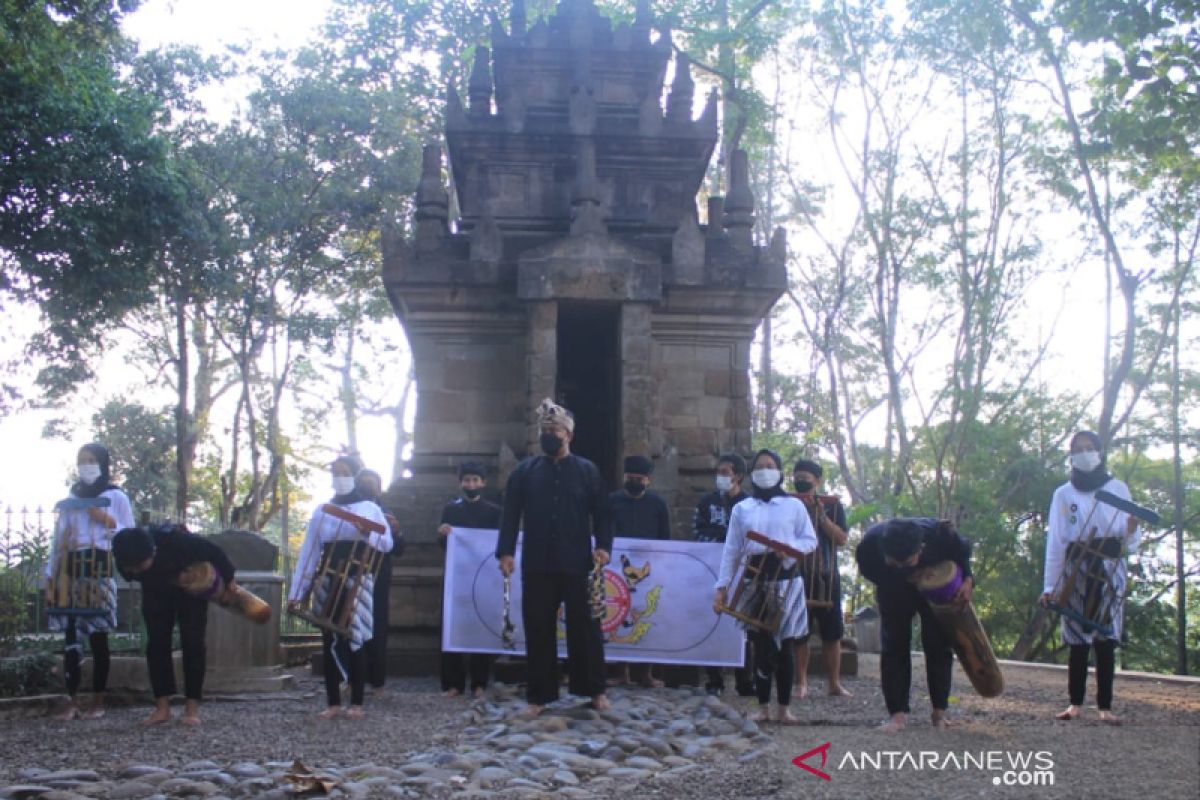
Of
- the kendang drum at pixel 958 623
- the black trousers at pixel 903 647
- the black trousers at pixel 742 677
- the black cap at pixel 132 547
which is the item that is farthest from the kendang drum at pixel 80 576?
the kendang drum at pixel 958 623

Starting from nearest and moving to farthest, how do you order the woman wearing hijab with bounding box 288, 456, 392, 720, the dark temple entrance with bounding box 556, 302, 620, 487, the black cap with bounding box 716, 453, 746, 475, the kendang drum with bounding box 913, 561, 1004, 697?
1. the kendang drum with bounding box 913, 561, 1004, 697
2. the woman wearing hijab with bounding box 288, 456, 392, 720
3. the black cap with bounding box 716, 453, 746, 475
4. the dark temple entrance with bounding box 556, 302, 620, 487

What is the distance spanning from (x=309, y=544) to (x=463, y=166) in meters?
6.70

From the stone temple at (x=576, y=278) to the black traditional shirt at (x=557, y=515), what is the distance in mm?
3191

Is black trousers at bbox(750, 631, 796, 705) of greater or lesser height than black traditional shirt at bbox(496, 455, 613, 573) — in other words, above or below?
below

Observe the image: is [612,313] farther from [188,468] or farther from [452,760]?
[188,468]

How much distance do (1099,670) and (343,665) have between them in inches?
191

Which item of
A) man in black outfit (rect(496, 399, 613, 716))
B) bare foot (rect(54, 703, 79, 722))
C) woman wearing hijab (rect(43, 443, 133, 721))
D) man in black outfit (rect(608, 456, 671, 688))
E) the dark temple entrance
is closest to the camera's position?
man in black outfit (rect(496, 399, 613, 716))

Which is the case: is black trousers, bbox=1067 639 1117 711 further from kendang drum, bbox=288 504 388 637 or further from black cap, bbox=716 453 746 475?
kendang drum, bbox=288 504 388 637

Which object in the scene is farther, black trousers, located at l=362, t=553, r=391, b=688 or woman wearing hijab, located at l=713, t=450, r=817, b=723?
black trousers, located at l=362, t=553, r=391, b=688

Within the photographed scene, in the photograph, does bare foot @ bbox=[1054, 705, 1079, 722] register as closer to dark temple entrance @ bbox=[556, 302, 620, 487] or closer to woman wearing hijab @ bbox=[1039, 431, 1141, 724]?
woman wearing hijab @ bbox=[1039, 431, 1141, 724]

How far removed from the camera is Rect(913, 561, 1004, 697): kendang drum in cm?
659

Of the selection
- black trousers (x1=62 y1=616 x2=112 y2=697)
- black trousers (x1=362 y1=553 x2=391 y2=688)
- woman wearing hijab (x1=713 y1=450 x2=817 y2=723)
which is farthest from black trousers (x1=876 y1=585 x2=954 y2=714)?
black trousers (x1=62 y1=616 x2=112 y2=697)

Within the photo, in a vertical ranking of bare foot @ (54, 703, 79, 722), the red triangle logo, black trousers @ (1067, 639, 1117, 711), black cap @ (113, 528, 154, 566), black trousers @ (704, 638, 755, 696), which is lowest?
bare foot @ (54, 703, 79, 722)

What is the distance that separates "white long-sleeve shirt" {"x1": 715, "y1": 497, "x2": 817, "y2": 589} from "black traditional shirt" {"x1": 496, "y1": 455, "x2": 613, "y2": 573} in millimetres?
778
